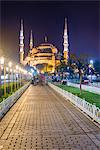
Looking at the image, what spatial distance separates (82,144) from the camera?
10266 mm

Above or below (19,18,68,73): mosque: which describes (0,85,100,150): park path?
below

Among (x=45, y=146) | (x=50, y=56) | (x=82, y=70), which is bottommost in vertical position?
(x=45, y=146)

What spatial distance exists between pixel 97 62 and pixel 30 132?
288 ft

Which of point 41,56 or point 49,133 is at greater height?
point 41,56

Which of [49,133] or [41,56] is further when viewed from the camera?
[41,56]

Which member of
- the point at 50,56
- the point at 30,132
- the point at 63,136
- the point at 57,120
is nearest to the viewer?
the point at 63,136

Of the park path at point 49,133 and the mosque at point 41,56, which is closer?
the park path at point 49,133

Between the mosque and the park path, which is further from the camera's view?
the mosque

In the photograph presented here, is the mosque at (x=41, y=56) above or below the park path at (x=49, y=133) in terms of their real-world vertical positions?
above

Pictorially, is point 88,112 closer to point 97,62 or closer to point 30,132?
point 30,132

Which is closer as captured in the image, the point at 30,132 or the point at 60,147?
the point at 60,147

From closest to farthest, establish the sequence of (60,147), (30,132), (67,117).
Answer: (60,147) < (30,132) < (67,117)

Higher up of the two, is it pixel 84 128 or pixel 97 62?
pixel 97 62

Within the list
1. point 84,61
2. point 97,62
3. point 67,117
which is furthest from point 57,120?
point 97,62
